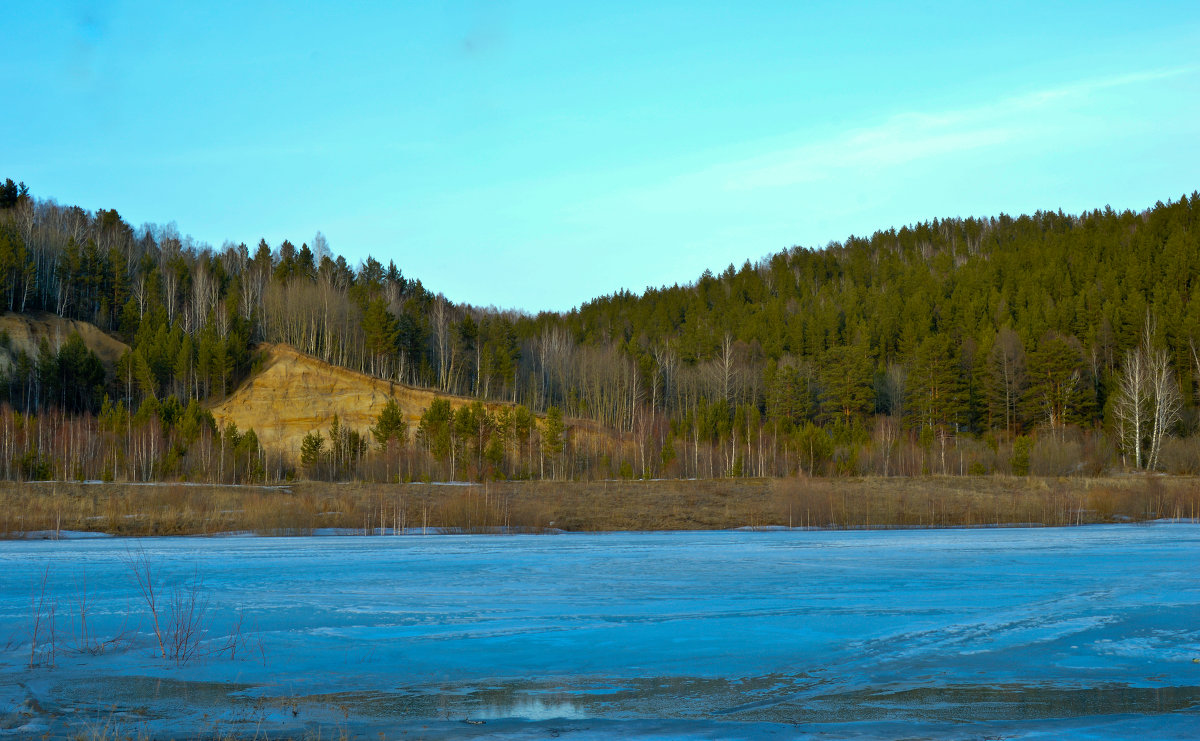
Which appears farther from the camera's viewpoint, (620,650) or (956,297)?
(956,297)

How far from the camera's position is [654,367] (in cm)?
9338

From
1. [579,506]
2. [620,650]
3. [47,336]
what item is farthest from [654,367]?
[620,650]

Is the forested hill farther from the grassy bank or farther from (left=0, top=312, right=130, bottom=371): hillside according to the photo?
(left=0, top=312, right=130, bottom=371): hillside

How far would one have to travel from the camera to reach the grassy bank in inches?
1310

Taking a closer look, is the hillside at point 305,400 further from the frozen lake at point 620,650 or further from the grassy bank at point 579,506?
the frozen lake at point 620,650

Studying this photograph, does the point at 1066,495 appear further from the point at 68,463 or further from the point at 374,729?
the point at 68,463

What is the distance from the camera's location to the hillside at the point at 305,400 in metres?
70.9

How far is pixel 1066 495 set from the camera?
40594 millimetres

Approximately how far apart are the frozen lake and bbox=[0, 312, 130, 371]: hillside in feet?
216

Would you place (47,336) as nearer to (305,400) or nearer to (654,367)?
(305,400)

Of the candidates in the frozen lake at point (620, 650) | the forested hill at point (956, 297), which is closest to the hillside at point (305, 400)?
the forested hill at point (956, 297)

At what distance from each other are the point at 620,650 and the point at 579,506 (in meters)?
32.9

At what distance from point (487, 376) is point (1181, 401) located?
57975mm

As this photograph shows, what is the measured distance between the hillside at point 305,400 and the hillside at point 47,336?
12954 millimetres
